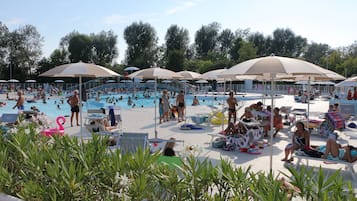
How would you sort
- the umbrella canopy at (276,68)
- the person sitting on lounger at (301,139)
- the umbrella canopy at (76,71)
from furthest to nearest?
the umbrella canopy at (76,71), the person sitting on lounger at (301,139), the umbrella canopy at (276,68)

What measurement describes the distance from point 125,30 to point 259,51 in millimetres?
25727

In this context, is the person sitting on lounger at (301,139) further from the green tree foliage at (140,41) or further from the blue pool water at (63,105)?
the green tree foliage at (140,41)

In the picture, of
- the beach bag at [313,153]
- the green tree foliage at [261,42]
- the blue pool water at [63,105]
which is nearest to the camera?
the beach bag at [313,153]

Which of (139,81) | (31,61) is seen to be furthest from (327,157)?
(31,61)

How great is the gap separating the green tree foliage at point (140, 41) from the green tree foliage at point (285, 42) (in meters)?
24.4

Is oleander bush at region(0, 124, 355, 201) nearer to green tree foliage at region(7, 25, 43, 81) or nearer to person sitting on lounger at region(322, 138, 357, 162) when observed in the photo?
person sitting on lounger at region(322, 138, 357, 162)

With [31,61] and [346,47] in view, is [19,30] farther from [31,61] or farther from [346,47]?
[346,47]

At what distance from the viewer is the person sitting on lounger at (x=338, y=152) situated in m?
6.16

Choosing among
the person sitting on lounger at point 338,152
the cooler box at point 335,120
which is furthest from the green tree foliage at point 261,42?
the person sitting on lounger at point 338,152

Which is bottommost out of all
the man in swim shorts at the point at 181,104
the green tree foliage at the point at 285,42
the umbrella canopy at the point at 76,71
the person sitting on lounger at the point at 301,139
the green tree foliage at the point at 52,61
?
the person sitting on lounger at the point at 301,139

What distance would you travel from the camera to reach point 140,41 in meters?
53.4

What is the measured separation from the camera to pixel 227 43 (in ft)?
215

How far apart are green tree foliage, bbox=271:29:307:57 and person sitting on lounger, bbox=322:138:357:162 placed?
57.8 m

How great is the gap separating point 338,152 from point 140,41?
49.3m
